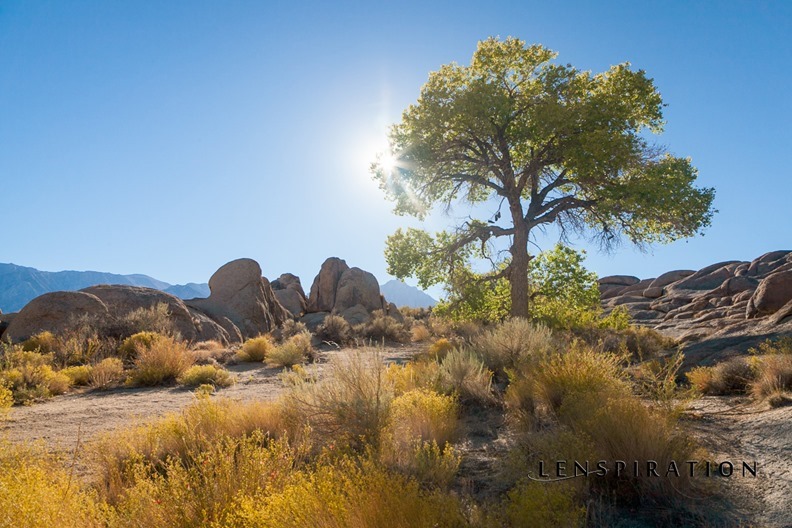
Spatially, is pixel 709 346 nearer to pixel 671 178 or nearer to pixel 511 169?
pixel 671 178

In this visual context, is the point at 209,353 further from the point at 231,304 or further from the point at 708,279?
the point at 708,279

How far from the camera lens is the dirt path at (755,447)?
10.5 ft

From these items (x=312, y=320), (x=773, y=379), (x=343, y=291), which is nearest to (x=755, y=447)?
(x=773, y=379)

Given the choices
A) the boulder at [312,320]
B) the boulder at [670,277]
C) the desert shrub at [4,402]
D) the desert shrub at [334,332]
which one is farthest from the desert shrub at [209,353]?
the boulder at [670,277]

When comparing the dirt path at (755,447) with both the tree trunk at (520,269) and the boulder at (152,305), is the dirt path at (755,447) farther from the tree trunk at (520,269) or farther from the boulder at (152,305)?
the boulder at (152,305)

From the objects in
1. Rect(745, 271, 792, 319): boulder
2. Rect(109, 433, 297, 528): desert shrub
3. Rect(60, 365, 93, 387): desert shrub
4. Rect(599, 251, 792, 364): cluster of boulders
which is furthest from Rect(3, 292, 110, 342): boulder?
Rect(745, 271, 792, 319): boulder

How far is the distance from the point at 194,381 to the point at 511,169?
11.3 m

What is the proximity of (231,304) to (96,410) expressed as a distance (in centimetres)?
1671

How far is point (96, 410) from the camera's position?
24.3ft

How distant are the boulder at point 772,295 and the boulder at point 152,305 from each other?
2138 centimetres

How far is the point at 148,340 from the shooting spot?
12.9m

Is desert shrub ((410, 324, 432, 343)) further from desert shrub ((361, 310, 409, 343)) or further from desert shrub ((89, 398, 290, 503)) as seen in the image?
desert shrub ((89, 398, 290, 503))

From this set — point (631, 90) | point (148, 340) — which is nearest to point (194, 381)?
point (148, 340)

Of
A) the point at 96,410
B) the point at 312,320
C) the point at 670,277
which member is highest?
the point at 670,277
